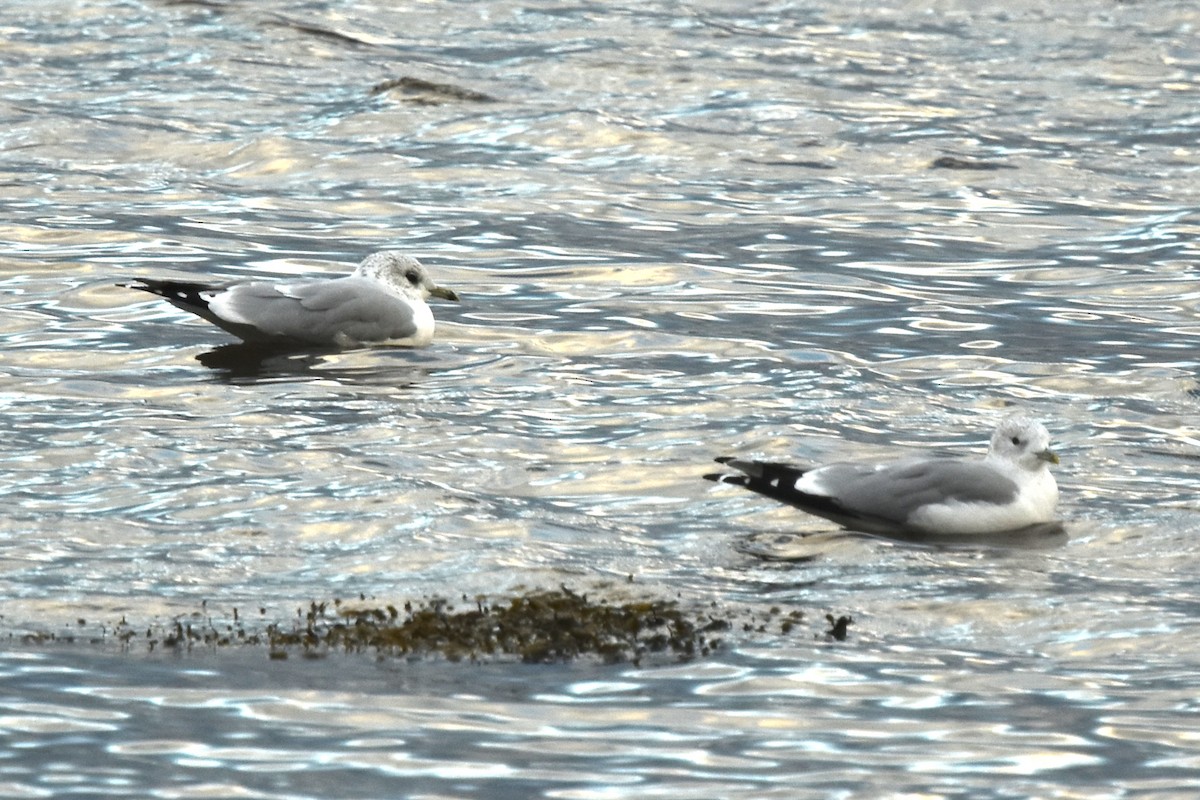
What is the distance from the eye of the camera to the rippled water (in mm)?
8086

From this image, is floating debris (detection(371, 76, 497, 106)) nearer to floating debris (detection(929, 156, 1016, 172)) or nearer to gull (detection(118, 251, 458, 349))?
floating debris (detection(929, 156, 1016, 172))

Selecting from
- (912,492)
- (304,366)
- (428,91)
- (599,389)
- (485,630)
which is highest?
(428,91)

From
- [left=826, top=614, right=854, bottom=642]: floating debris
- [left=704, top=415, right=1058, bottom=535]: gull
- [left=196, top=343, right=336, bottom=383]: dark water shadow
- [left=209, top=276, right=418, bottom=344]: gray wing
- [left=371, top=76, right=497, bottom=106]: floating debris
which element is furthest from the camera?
[left=371, top=76, right=497, bottom=106]: floating debris

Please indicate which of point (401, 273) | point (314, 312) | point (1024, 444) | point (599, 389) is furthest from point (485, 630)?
point (401, 273)

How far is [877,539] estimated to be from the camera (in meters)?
10.8

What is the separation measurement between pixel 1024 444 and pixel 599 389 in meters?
3.88

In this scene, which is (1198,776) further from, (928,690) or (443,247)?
(443,247)

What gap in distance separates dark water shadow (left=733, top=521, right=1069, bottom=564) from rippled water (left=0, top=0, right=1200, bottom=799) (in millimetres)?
74

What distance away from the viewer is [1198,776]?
25.3 ft

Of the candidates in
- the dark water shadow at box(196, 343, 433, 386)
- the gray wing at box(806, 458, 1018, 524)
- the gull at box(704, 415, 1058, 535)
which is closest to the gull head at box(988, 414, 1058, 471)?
the gull at box(704, 415, 1058, 535)

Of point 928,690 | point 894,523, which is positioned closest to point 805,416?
point 894,523

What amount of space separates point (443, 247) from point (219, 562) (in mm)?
8766

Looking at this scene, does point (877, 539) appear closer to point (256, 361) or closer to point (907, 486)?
point (907, 486)

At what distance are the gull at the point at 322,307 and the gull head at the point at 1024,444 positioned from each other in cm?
510
